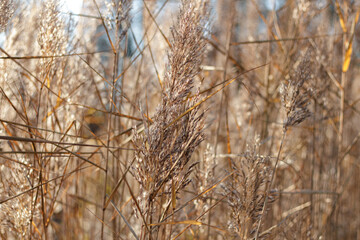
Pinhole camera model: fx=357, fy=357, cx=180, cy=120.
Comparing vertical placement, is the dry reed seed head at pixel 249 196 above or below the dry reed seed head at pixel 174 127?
below

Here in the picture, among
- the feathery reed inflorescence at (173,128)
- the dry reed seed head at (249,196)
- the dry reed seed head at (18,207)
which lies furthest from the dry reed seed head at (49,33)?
the dry reed seed head at (249,196)

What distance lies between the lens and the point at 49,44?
1043 millimetres

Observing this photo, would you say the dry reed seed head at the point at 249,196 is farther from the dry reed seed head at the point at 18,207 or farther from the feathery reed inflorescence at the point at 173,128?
the dry reed seed head at the point at 18,207

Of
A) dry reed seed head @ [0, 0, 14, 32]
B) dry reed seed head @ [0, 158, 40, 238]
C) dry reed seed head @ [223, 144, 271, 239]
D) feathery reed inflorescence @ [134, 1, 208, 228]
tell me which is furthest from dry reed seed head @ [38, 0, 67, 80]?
dry reed seed head @ [223, 144, 271, 239]

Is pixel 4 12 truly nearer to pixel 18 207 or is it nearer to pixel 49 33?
pixel 49 33

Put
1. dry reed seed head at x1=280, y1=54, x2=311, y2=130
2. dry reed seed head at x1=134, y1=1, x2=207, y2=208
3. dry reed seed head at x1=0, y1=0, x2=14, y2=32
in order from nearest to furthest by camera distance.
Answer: dry reed seed head at x1=134, y1=1, x2=207, y2=208, dry reed seed head at x1=0, y1=0, x2=14, y2=32, dry reed seed head at x1=280, y1=54, x2=311, y2=130

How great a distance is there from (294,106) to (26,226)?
0.85 meters

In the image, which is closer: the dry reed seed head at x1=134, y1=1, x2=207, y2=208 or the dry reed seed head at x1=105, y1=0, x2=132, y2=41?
the dry reed seed head at x1=134, y1=1, x2=207, y2=208

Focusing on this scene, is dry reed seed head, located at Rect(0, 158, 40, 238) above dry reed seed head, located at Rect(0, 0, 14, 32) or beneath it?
beneath

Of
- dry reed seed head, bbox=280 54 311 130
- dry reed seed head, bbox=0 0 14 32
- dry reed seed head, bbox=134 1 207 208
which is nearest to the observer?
dry reed seed head, bbox=134 1 207 208

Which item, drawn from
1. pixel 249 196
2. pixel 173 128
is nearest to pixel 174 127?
pixel 173 128

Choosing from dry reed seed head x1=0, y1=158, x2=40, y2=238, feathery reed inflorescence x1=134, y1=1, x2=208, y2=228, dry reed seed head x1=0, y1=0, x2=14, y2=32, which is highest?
dry reed seed head x1=0, y1=0, x2=14, y2=32

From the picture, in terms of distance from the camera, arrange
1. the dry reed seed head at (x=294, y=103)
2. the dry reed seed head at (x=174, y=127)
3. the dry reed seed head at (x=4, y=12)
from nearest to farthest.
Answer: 1. the dry reed seed head at (x=174, y=127)
2. the dry reed seed head at (x=4, y=12)
3. the dry reed seed head at (x=294, y=103)

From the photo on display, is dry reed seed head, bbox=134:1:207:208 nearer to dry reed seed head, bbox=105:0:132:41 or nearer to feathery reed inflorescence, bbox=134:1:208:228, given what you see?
feathery reed inflorescence, bbox=134:1:208:228
